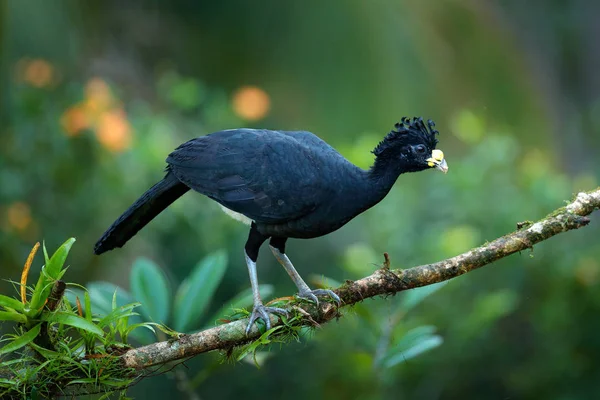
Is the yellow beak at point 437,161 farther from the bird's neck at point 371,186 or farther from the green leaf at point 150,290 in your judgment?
the green leaf at point 150,290

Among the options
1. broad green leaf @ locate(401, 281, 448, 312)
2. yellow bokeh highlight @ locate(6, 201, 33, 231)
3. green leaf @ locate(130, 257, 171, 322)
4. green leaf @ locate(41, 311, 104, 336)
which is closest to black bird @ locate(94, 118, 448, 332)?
green leaf @ locate(130, 257, 171, 322)

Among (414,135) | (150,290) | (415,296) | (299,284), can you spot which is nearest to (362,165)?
(415,296)

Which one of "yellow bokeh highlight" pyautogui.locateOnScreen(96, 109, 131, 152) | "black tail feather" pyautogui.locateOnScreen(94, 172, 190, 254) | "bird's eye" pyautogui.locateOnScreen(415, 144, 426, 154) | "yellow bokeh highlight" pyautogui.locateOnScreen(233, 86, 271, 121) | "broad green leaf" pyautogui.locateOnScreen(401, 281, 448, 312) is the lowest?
"broad green leaf" pyautogui.locateOnScreen(401, 281, 448, 312)

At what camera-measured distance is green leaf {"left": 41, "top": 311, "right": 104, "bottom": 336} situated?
7.55ft

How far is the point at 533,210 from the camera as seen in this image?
5.25m

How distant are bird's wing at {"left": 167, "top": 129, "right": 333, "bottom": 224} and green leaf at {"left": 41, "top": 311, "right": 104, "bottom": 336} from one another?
3.00 feet

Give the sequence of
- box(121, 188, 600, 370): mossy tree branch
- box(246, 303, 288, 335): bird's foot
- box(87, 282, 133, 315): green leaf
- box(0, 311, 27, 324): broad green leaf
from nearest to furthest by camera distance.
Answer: box(0, 311, 27, 324): broad green leaf < box(121, 188, 600, 370): mossy tree branch < box(246, 303, 288, 335): bird's foot < box(87, 282, 133, 315): green leaf

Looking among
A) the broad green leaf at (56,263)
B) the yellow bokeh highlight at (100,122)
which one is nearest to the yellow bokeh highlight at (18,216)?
the yellow bokeh highlight at (100,122)

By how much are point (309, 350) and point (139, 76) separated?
150 inches

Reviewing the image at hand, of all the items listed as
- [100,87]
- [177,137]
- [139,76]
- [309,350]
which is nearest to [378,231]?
[309,350]

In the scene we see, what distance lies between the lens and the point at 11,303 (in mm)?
2291

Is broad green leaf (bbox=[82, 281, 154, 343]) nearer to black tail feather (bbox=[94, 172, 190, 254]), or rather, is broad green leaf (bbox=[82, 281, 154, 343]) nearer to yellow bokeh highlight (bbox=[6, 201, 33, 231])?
black tail feather (bbox=[94, 172, 190, 254])

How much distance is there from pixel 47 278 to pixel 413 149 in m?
1.44

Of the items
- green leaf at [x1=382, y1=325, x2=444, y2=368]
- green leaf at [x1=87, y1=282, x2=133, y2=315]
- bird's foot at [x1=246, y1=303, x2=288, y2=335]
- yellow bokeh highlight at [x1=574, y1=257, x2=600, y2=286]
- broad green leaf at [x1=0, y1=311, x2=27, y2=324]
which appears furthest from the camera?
yellow bokeh highlight at [x1=574, y1=257, x2=600, y2=286]
